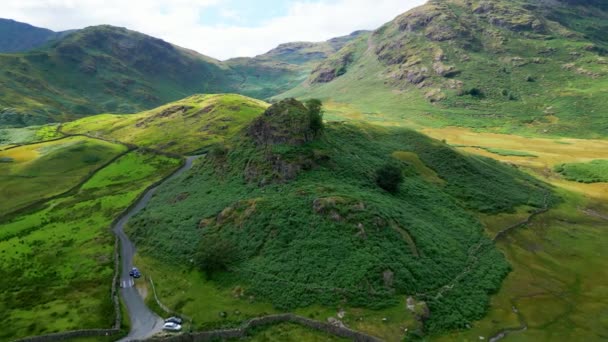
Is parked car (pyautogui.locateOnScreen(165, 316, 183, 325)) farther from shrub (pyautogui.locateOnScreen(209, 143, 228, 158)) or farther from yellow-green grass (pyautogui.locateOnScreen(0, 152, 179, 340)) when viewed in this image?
shrub (pyautogui.locateOnScreen(209, 143, 228, 158))

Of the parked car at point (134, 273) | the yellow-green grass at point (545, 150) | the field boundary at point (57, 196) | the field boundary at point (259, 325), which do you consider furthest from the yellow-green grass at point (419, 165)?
the field boundary at point (57, 196)

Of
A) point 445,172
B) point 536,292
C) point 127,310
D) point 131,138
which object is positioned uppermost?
point 131,138

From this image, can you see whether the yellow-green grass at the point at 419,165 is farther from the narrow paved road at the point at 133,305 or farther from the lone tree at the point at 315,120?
the narrow paved road at the point at 133,305

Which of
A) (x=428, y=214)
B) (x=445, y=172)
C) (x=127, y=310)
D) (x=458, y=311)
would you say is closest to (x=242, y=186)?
(x=127, y=310)

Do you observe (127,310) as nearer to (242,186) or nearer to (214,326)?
(214,326)

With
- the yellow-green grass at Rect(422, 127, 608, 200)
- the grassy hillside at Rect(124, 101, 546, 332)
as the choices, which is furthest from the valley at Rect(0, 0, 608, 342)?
the yellow-green grass at Rect(422, 127, 608, 200)

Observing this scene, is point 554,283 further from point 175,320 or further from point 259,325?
point 175,320
